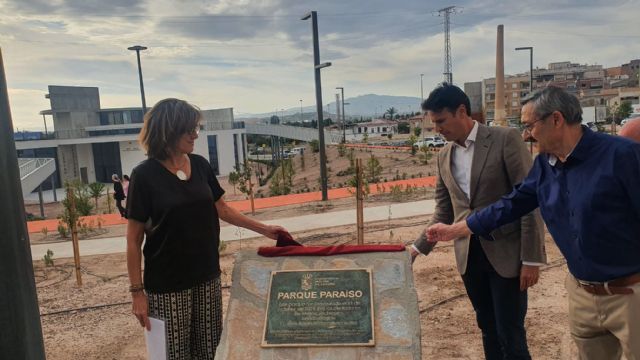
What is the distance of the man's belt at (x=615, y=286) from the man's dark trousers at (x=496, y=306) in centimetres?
52

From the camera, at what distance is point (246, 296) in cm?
263

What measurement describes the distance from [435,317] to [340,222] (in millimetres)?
5346

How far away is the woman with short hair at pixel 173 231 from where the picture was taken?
2.65m

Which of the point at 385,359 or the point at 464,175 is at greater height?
the point at 464,175

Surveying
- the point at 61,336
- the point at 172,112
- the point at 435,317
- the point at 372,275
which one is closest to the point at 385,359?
the point at 372,275

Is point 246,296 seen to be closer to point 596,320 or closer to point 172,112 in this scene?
point 172,112

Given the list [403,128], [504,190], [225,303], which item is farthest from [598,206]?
[403,128]

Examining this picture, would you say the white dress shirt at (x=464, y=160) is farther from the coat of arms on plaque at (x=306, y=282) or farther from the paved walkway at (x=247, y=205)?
the paved walkway at (x=247, y=205)

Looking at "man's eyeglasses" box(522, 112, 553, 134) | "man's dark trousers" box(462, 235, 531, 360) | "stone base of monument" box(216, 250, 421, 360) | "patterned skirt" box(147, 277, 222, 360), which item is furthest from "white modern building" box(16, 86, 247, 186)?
"man's eyeglasses" box(522, 112, 553, 134)

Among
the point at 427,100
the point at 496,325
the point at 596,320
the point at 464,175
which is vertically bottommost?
the point at 496,325

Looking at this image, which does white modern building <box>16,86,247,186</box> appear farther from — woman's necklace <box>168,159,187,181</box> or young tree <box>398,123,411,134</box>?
young tree <box>398,123,411,134</box>

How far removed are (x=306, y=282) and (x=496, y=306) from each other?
1.06 metres

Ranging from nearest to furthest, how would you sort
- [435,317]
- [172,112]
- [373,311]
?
[373,311]
[172,112]
[435,317]

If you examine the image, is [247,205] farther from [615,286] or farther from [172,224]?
[615,286]
